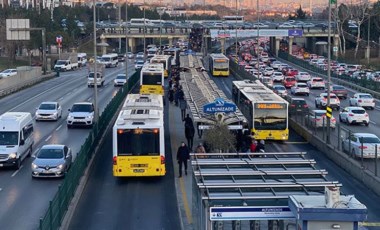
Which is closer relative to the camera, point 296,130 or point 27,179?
point 27,179

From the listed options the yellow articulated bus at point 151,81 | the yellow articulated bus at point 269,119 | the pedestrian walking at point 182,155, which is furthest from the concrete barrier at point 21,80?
the pedestrian walking at point 182,155

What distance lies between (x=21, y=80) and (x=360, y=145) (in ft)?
161

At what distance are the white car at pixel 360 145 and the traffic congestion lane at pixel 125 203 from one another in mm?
7115

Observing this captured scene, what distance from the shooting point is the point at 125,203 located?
2489 centimetres

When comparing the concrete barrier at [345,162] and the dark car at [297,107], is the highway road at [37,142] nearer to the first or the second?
the concrete barrier at [345,162]

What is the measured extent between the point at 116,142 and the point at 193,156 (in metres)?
10.6

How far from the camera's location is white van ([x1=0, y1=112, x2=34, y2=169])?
30177mm

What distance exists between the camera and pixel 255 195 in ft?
40.6

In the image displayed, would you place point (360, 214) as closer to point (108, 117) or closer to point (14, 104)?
point (108, 117)

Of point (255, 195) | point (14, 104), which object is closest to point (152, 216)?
point (255, 195)

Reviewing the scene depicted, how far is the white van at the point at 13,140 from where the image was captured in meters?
30.2

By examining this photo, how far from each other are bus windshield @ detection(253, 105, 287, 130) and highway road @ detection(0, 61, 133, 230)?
8439mm

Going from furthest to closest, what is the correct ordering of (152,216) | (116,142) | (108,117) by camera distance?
(108,117) → (116,142) → (152,216)

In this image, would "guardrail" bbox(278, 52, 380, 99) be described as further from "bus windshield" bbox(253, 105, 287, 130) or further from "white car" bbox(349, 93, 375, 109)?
"bus windshield" bbox(253, 105, 287, 130)
